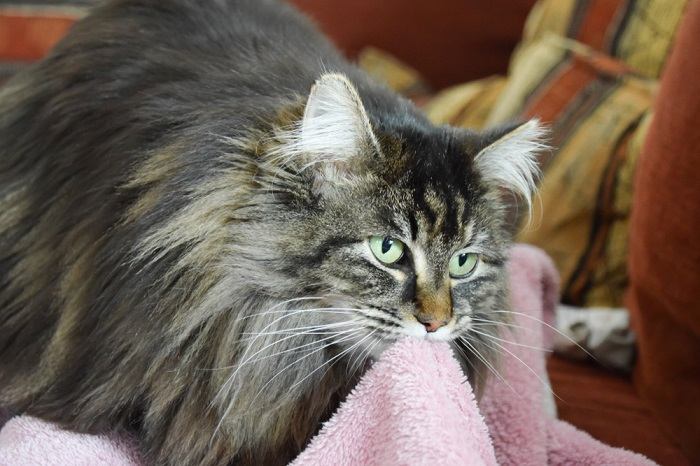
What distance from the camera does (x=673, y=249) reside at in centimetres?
131

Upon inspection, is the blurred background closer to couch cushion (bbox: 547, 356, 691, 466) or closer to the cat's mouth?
couch cushion (bbox: 547, 356, 691, 466)

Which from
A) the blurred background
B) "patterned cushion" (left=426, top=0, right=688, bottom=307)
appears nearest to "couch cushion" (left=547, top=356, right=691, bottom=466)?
the blurred background

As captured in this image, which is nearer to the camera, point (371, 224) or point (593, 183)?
point (371, 224)

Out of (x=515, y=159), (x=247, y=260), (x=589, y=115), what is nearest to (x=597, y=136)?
(x=589, y=115)

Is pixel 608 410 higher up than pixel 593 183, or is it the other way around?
pixel 593 183

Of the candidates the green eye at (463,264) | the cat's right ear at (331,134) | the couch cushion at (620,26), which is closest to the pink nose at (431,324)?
the green eye at (463,264)

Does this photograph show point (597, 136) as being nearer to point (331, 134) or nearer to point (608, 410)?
point (608, 410)

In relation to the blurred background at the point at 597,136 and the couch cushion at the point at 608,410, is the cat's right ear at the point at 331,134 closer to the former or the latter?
the blurred background at the point at 597,136

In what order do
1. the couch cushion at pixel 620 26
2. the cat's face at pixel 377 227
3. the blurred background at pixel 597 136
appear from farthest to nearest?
the couch cushion at pixel 620 26 < the blurred background at pixel 597 136 < the cat's face at pixel 377 227

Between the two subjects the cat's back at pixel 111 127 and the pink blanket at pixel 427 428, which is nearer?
the pink blanket at pixel 427 428

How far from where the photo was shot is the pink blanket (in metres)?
0.95

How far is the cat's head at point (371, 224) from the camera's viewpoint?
3.50 feet

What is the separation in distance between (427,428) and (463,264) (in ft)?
1.05

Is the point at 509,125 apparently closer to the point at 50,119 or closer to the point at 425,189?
the point at 425,189
